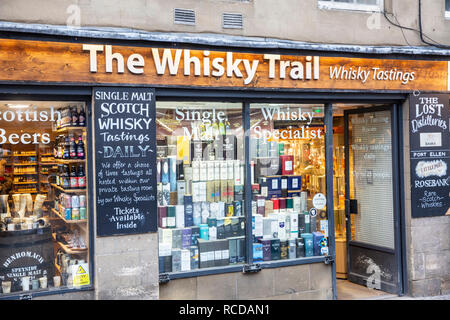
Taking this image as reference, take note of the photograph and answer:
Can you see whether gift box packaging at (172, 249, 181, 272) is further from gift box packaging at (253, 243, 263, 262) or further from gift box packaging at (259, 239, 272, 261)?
gift box packaging at (259, 239, 272, 261)

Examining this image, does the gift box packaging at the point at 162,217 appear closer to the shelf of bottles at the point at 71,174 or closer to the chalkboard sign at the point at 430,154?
the shelf of bottles at the point at 71,174

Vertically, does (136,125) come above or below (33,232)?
above

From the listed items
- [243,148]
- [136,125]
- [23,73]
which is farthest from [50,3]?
[243,148]

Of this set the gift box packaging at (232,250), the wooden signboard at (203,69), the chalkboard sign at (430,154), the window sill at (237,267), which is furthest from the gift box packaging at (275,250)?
the wooden signboard at (203,69)

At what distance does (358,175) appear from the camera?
942cm

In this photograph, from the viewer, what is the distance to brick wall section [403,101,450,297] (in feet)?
28.0

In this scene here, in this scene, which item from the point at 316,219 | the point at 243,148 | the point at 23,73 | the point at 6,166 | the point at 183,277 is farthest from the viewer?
the point at 316,219

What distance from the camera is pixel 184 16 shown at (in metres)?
7.28

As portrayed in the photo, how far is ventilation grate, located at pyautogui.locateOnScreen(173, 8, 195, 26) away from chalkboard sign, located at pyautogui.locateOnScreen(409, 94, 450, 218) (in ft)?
12.7

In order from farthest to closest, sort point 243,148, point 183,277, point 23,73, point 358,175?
1. point 358,175
2. point 243,148
3. point 183,277
4. point 23,73

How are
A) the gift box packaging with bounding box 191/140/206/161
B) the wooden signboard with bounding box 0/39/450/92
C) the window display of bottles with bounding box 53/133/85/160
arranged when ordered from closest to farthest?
the wooden signboard with bounding box 0/39/450/92
the window display of bottles with bounding box 53/133/85/160
the gift box packaging with bounding box 191/140/206/161

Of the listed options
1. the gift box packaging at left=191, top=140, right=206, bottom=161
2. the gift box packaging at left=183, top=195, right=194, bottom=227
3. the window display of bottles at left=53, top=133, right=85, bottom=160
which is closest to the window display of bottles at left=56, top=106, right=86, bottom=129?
the window display of bottles at left=53, top=133, right=85, bottom=160

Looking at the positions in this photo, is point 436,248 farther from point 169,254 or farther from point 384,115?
point 169,254
